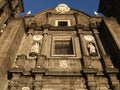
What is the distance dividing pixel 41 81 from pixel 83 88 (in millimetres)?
2429

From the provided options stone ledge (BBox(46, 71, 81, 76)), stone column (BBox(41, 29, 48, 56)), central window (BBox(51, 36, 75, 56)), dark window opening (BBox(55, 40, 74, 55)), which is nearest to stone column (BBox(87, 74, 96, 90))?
stone ledge (BBox(46, 71, 81, 76))

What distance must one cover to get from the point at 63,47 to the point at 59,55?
96.1 inches

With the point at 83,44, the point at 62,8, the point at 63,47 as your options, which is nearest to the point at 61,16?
the point at 62,8

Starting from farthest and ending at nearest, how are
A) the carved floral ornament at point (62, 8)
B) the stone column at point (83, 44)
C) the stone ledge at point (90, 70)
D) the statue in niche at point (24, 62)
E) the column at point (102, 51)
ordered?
the carved floral ornament at point (62, 8) < the stone column at point (83, 44) < the column at point (102, 51) < the statue in niche at point (24, 62) < the stone ledge at point (90, 70)

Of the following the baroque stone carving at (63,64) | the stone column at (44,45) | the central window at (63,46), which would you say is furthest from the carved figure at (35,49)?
the baroque stone carving at (63,64)

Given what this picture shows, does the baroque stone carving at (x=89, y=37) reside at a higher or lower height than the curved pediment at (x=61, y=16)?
lower

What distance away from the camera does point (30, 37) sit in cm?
1914

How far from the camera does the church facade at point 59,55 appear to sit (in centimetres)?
1348

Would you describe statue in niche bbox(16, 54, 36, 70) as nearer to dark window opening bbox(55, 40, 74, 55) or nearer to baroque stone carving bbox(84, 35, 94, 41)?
dark window opening bbox(55, 40, 74, 55)

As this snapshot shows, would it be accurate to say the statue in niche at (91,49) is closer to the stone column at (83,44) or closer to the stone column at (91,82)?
the stone column at (83,44)

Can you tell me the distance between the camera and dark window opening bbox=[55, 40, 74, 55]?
700 inches

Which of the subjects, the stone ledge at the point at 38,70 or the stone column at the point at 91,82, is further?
the stone ledge at the point at 38,70

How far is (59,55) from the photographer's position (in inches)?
643

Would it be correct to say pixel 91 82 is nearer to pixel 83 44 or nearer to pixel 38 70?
pixel 38 70
